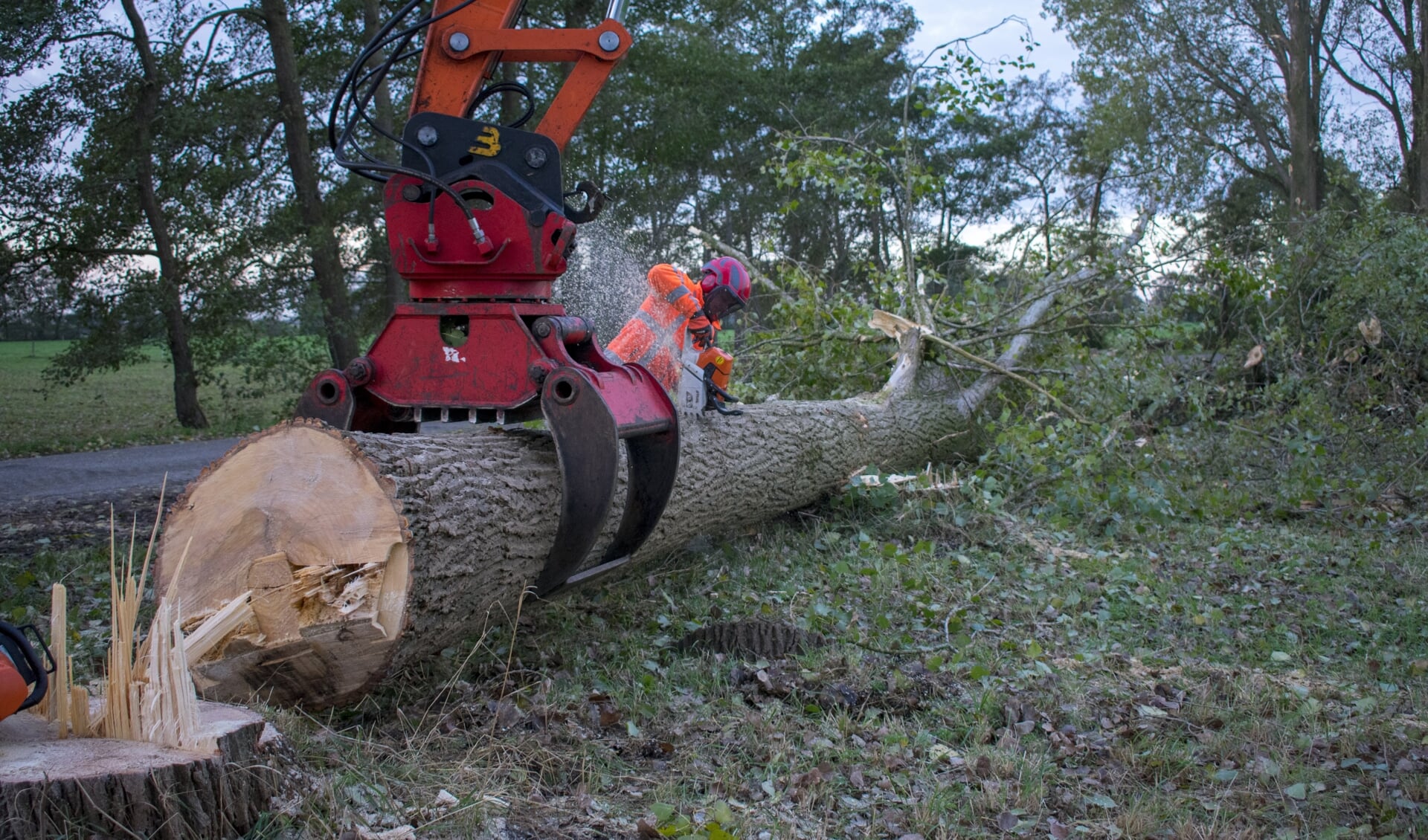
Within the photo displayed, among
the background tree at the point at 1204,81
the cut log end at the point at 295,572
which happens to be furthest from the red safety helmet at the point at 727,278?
the background tree at the point at 1204,81

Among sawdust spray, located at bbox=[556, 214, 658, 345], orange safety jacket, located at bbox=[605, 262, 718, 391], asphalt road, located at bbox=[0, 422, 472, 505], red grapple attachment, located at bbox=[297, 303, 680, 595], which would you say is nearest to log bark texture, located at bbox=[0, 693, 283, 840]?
red grapple attachment, located at bbox=[297, 303, 680, 595]

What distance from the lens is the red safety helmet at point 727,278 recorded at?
20.3 feet

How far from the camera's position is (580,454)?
383 cm

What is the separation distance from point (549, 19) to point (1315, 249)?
12.0m

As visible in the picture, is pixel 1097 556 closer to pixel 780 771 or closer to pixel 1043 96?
pixel 780 771

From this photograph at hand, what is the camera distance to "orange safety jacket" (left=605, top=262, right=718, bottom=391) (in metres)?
5.76

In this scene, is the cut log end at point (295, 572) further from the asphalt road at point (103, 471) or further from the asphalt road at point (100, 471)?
the asphalt road at point (100, 471)

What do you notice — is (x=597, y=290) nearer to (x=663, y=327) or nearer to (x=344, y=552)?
(x=663, y=327)

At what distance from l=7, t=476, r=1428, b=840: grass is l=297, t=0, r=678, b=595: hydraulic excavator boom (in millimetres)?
655

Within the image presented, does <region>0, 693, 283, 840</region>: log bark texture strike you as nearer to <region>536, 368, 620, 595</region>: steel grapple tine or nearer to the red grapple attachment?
<region>536, 368, 620, 595</region>: steel grapple tine

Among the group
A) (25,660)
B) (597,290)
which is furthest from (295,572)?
(597,290)

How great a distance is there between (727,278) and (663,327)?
596mm

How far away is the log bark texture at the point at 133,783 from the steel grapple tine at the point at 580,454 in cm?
141

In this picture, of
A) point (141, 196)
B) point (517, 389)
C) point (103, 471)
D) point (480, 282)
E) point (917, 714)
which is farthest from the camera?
point (141, 196)
